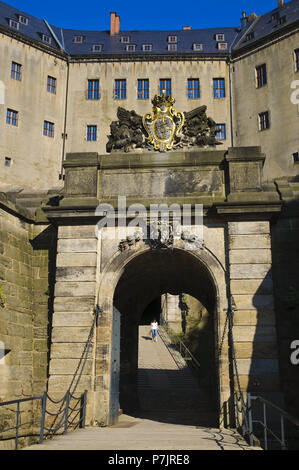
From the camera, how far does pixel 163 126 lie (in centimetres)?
1490

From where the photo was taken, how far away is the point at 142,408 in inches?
754

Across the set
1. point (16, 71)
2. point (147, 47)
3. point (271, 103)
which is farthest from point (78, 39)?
point (271, 103)

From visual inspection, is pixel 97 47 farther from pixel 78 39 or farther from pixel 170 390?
pixel 170 390

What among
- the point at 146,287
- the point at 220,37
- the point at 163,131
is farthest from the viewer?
the point at 220,37

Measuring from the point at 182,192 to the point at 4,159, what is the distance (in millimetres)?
20694

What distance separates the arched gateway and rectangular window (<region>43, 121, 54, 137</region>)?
21.0 meters

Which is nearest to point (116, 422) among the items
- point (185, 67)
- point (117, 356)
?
point (117, 356)

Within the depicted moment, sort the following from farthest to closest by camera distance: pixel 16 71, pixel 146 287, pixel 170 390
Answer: pixel 16 71, pixel 170 390, pixel 146 287

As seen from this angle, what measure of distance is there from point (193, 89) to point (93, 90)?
6730mm

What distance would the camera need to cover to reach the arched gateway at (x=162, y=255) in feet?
41.1

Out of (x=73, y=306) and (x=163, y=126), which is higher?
(x=163, y=126)

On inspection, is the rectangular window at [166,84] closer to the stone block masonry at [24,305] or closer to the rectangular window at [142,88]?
the rectangular window at [142,88]

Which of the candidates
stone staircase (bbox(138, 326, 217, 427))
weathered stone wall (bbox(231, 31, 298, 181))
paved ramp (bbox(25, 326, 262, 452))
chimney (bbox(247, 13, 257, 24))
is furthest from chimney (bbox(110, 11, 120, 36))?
stone staircase (bbox(138, 326, 217, 427))

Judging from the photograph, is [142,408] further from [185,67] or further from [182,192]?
[185,67]
